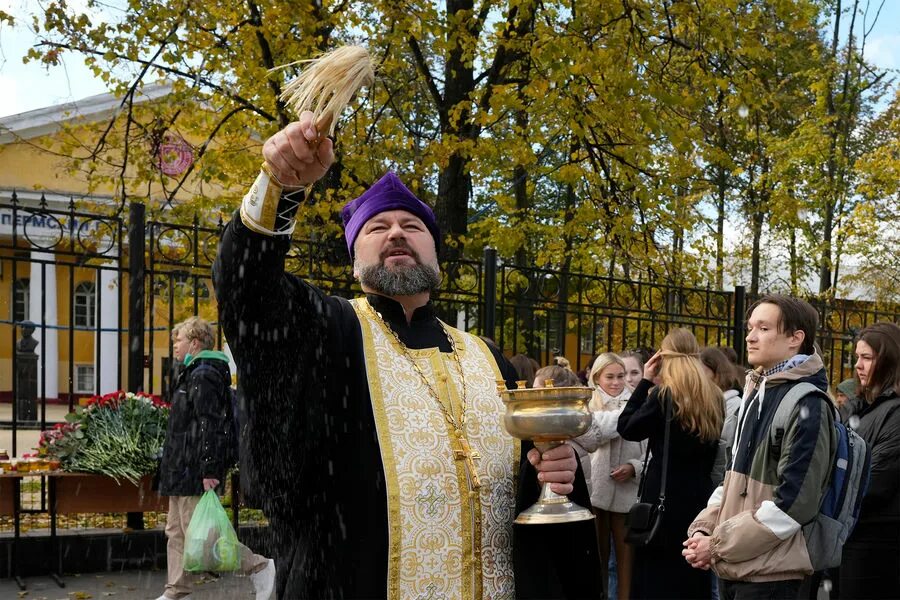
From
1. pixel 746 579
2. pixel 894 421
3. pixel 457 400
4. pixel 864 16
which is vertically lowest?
pixel 746 579

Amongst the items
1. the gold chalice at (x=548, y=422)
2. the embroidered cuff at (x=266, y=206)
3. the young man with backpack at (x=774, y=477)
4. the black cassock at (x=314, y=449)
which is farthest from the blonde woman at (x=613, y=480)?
the embroidered cuff at (x=266, y=206)

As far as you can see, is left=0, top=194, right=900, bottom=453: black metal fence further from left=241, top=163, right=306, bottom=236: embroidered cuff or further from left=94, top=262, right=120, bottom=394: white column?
left=94, top=262, right=120, bottom=394: white column

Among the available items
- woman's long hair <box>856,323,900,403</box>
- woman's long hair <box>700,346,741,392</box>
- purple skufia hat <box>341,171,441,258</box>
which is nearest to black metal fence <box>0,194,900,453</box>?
woman's long hair <box>700,346,741,392</box>

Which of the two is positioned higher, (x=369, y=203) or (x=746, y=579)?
(x=369, y=203)

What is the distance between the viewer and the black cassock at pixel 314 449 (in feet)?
7.94

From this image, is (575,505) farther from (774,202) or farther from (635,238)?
(774,202)

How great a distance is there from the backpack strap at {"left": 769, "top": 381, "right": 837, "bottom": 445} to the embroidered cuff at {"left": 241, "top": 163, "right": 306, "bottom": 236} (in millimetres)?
2506

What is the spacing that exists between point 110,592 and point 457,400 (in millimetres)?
5575

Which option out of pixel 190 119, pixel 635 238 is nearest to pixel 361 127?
pixel 190 119

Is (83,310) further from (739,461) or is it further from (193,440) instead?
(739,461)

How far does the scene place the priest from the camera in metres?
2.44

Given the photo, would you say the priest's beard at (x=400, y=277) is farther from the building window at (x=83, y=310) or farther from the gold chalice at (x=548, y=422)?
the building window at (x=83, y=310)

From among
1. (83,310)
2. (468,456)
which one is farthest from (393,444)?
(83,310)

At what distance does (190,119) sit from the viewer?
11.7m
